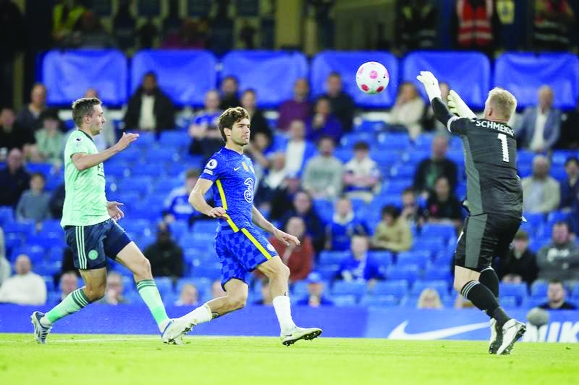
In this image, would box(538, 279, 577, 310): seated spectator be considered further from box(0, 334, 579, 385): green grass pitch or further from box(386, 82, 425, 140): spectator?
box(386, 82, 425, 140): spectator

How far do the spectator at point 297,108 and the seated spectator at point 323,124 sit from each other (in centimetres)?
21

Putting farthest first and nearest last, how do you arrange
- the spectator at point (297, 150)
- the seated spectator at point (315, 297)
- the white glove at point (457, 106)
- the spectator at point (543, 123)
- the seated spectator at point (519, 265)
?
the spectator at point (543, 123)
the spectator at point (297, 150)
the seated spectator at point (519, 265)
the seated spectator at point (315, 297)
the white glove at point (457, 106)

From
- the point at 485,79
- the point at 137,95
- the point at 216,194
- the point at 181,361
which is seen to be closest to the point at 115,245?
the point at 216,194

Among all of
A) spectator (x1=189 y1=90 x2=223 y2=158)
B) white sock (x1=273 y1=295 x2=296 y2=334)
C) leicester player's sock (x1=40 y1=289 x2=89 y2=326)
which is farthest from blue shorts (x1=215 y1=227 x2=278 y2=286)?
spectator (x1=189 y1=90 x2=223 y2=158)

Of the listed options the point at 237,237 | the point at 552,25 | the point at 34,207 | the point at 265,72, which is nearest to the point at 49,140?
the point at 34,207

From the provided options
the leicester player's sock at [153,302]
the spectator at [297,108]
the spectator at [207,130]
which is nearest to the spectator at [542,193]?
the spectator at [297,108]

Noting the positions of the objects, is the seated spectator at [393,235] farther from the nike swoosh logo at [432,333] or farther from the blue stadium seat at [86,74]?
the blue stadium seat at [86,74]

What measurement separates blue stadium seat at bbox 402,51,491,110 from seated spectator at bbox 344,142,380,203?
2174 millimetres

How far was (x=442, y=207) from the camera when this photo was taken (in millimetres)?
19125

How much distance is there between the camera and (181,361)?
9.82 meters

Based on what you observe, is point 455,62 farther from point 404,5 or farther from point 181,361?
Result: point 181,361

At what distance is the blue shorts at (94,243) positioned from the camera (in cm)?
1155

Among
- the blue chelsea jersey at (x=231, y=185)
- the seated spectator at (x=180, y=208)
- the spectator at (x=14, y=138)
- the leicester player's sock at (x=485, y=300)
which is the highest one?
the blue chelsea jersey at (x=231, y=185)

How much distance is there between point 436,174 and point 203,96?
4.58 m
